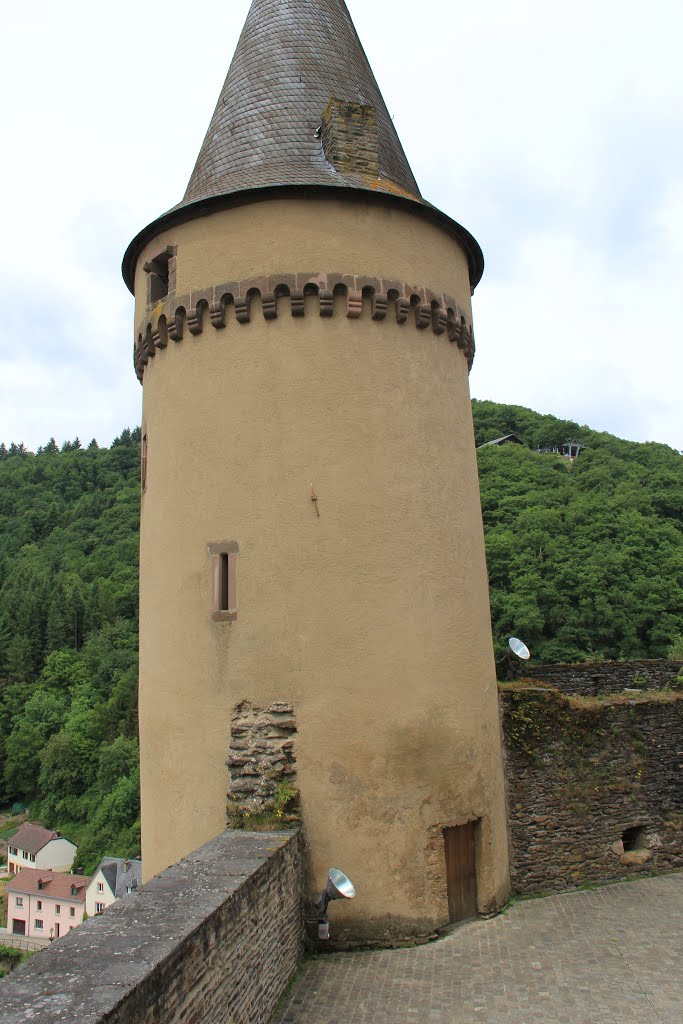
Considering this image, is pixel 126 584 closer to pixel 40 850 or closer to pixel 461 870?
pixel 40 850

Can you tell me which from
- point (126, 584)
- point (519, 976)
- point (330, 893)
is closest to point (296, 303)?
point (330, 893)

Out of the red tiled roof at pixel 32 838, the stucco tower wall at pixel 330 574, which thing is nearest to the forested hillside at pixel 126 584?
the red tiled roof at pixel 32 838

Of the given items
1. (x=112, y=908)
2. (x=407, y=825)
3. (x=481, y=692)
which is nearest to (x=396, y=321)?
(x=481, y=692)

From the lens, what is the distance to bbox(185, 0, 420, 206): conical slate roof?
9.47 metres

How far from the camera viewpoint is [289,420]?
868 cm

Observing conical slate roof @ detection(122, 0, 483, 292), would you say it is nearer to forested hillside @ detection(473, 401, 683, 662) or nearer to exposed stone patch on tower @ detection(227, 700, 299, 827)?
exposed stone patch on tower @ detection(227, 700, 299, 827)

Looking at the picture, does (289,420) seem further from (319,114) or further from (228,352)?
(319,114)

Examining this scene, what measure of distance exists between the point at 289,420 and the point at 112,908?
16.7 ft

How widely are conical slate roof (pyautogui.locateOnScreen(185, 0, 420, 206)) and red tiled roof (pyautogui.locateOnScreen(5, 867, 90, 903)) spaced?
53041 millimetres

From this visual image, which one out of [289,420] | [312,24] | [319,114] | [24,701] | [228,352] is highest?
[312,24]

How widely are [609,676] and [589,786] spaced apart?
15.9 feet

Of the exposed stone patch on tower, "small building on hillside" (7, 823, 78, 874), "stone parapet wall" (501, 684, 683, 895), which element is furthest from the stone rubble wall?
"small building on hillside" (7, 823, 78, 874)

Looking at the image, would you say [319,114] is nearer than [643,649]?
Yes

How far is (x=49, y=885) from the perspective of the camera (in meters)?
52.2
